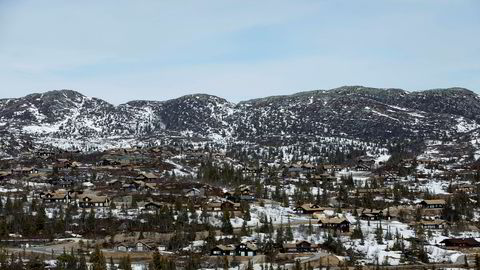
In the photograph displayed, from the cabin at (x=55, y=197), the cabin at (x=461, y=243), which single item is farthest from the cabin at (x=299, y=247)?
the cabin at (x=55, y=197)

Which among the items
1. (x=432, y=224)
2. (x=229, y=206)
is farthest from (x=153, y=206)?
(x=432, y=224)

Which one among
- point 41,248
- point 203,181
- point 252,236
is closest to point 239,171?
point 203,181

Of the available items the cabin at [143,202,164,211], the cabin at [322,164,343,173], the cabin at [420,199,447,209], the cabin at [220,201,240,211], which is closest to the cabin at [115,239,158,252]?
the cabin at [143,202,164,211]

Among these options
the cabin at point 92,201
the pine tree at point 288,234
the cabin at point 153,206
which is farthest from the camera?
the cabin at point 92,201

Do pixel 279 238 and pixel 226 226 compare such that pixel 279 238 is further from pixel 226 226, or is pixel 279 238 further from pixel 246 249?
pixel 226 226

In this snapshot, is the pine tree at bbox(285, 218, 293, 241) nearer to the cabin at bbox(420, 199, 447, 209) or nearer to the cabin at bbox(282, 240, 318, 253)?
the cabin at bbox(282, 240, 318, 253)

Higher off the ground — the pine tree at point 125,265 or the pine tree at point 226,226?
the pine tree at point 226,226

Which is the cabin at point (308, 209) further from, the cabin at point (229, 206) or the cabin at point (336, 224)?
the cabin at point (229, 206)

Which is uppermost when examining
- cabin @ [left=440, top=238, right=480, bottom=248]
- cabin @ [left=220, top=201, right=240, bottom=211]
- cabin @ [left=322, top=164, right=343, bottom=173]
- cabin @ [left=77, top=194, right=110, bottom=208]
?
cabin @ [left=322, top=164, right=343, bottom=173]
